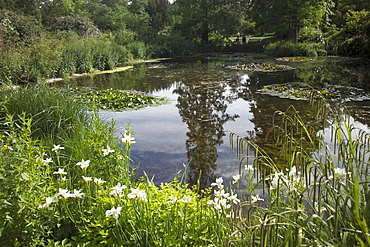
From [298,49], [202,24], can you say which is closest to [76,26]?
[202,24]

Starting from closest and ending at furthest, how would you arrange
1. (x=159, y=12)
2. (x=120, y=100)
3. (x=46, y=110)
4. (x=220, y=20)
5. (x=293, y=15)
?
(x=46, y=110) < (x=120, y=100) < (x=293, y=15) < (x=220, y=20) < (x=159, y=12)

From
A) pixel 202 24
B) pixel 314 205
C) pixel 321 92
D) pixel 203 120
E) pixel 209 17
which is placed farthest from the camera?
pixel 202 24

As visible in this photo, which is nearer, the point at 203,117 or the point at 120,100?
the point at 203,117

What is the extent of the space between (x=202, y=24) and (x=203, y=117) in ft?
70.8

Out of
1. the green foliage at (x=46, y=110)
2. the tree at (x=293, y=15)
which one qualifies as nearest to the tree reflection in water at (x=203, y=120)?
the green foliage at (x=46, y=110)

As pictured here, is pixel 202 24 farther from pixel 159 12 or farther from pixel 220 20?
pixel 159 12

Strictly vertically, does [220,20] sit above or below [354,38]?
above

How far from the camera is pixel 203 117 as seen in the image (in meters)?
6.33

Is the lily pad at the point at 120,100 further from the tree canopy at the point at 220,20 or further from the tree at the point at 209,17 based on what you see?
the tree at the point at 209,17

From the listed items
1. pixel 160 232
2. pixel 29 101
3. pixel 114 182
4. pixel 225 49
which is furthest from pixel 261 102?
pixel 225 49

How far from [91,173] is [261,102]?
583 centimetres

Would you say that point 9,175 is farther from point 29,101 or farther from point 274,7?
point 274,7

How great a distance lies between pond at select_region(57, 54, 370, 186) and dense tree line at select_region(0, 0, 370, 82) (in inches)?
248

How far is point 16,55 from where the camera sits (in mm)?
9352
